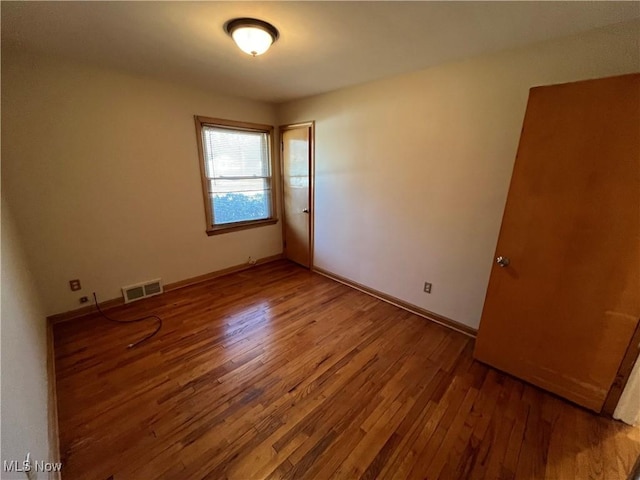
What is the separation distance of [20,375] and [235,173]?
277 centimetres

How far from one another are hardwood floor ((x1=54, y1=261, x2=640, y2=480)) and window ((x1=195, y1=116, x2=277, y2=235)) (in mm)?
1503

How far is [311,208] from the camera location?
11.9 ft

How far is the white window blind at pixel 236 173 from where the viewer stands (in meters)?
3.26

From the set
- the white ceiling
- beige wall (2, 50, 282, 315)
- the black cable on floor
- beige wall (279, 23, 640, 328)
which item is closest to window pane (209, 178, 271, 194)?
beige wall (2, 50, 282, 315)

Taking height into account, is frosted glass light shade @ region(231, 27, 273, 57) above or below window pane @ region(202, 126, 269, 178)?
above

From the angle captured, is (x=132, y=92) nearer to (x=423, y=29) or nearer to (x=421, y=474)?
(x=423, y=29)

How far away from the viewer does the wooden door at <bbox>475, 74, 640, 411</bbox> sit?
1.38 meters

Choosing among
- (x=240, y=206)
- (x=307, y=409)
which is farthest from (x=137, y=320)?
(x=307, y=409)

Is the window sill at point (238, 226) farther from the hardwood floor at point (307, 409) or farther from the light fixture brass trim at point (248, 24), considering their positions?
the light fixture brass trim at point (248, 24)

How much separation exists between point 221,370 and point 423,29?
2.70m

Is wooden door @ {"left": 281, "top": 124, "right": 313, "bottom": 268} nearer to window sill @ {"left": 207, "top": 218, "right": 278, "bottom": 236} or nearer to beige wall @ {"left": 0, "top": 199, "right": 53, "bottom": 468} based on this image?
window sill @ {"left": 207, "top": 218, "right": 278, "bottom": 236}

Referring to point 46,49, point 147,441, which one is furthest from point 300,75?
point 147,441

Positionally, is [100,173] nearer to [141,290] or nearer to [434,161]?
[141,290]

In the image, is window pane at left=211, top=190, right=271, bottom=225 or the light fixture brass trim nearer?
the light fixture brass trim
